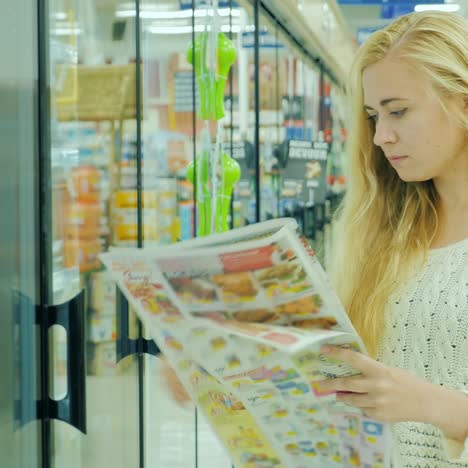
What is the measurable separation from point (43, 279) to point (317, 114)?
316 inches

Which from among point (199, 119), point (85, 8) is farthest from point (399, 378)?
point (199, 119)

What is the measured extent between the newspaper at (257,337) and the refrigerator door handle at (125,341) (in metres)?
0.75

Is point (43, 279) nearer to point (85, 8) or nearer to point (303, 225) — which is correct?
point (85, 8)

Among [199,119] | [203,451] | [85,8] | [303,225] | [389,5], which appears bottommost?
[203,451]

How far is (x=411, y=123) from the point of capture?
158cm

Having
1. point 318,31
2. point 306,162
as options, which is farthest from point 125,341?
point 318,31

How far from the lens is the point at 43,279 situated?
65.3 inches

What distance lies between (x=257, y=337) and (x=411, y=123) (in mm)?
672

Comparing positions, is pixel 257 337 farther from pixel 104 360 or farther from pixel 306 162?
pixel 306 162

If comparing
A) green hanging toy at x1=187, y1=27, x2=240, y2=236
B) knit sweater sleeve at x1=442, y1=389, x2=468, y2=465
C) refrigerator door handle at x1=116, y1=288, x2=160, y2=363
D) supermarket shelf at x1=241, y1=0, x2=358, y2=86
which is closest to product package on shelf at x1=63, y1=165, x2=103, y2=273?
refrigerator door handle at x1=116, y1=288, x2=160, y2=363

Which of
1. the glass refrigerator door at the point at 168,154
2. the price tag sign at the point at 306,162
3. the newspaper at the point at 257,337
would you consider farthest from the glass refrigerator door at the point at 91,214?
the price tag sign at the point at 306,162

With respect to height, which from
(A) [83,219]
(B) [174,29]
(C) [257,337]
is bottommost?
(C) [257,337]

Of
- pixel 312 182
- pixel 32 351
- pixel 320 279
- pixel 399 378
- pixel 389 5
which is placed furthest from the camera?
pixel 389 5

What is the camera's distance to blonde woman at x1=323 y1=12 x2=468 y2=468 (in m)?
1.55
